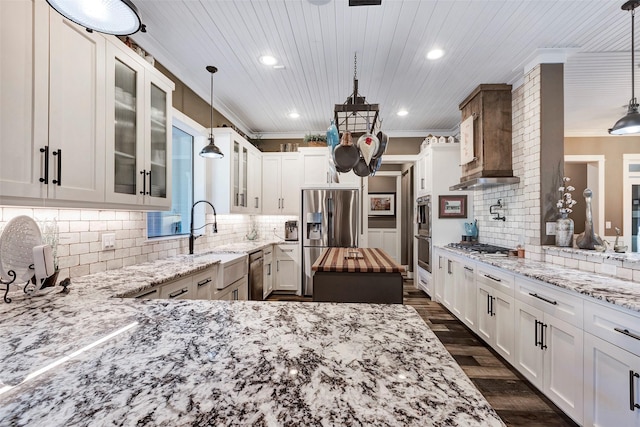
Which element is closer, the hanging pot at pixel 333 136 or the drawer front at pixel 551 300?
the drawer front at pixel 551 300

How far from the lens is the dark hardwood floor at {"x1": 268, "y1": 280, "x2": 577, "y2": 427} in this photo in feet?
6.16

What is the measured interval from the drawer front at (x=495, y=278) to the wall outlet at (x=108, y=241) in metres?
3.21

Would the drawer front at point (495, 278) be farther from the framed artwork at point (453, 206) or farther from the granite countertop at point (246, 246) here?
the granite countertop at point (246, 246)

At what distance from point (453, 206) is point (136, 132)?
4037 millimetres

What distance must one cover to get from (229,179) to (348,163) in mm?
1915

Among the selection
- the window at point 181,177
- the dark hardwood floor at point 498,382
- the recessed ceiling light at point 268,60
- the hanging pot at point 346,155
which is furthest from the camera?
the window at point 181,177

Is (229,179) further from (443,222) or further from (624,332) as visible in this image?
(624,332)

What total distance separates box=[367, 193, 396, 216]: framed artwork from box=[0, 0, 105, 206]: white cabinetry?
18.5ft

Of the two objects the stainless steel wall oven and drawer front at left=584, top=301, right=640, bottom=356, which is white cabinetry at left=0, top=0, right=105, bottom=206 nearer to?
drawer front at left=584, top=301, right=640, bottom=356

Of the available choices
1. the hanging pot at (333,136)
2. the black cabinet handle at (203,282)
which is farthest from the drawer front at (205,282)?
the hanging pot at (333,136)

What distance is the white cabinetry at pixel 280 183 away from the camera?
190 inches

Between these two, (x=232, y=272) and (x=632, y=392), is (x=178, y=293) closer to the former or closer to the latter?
(x=232, y=272)

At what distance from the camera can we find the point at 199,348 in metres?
0.77

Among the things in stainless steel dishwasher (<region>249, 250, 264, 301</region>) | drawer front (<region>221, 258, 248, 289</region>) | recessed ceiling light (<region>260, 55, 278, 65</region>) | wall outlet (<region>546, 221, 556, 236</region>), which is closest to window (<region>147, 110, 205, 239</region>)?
drawer front (<region>221, 258, 248, 289</region>)
